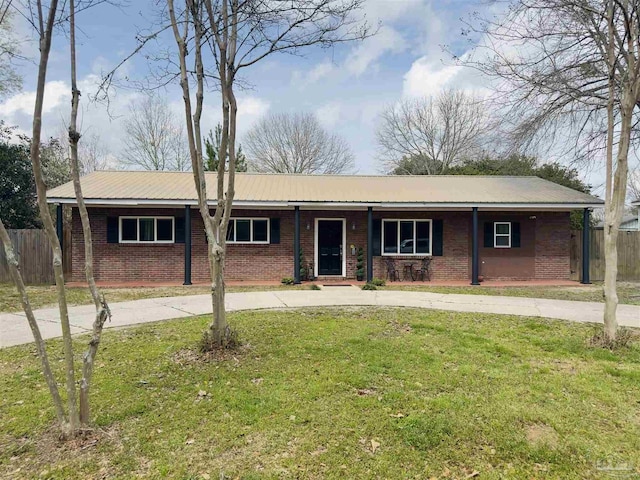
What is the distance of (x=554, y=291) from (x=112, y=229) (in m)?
13.9

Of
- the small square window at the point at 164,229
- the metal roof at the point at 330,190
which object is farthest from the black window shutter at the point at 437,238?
the small square window at the point at 164,229

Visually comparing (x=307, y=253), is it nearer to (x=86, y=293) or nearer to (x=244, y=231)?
(x=244, y=231)

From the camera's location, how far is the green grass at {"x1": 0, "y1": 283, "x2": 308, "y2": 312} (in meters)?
8.86

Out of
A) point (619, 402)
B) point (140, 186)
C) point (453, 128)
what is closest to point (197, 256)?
point (140, 186)

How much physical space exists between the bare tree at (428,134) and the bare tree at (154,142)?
16.2 meters

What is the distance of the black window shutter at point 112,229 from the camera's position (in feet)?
43.2

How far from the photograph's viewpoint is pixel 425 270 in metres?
13.9

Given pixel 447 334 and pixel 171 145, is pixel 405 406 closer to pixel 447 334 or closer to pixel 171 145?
pixel 447 334

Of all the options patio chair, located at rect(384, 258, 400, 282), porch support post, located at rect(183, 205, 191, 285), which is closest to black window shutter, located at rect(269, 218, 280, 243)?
porch support post, located at rect(183, 205, 191, 285)

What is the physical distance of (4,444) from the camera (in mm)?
2912

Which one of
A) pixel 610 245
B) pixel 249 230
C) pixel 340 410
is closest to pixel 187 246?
pixel 249 230

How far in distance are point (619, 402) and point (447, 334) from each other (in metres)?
2.42

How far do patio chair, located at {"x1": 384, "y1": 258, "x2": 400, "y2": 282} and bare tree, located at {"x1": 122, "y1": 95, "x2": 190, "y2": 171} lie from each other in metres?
19.7

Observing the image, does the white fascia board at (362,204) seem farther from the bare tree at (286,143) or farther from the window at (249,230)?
the bare tree at (286,143)
